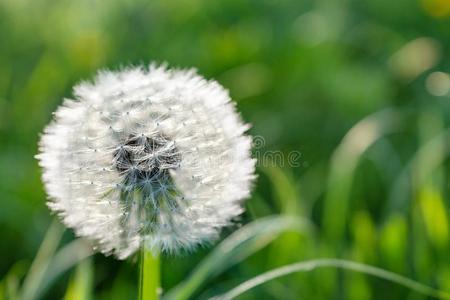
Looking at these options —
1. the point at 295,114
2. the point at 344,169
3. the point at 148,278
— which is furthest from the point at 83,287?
the point at 295,114

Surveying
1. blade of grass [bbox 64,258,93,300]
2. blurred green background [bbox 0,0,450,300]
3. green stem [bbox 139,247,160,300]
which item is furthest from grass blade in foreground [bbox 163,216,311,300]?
green stem [bbox 139,247,160,300]

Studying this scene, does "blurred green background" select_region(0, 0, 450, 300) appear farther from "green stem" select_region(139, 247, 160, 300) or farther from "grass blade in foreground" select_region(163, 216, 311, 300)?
"green stem" select_region(139, 247, 160, 300)

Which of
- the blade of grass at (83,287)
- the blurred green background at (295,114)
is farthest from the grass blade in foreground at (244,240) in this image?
the blade of grass at (83,287)

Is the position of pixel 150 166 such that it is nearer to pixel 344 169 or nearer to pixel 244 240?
pixel 244 240

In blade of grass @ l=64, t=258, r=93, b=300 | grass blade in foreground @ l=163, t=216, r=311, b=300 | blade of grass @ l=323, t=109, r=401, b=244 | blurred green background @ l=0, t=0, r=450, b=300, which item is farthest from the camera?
blade of grass @ l=323, t=109, r=401, b=244

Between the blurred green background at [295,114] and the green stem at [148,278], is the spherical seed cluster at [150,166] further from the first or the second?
the blurred green background at [295,114]

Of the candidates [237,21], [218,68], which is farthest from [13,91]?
[237,21]
